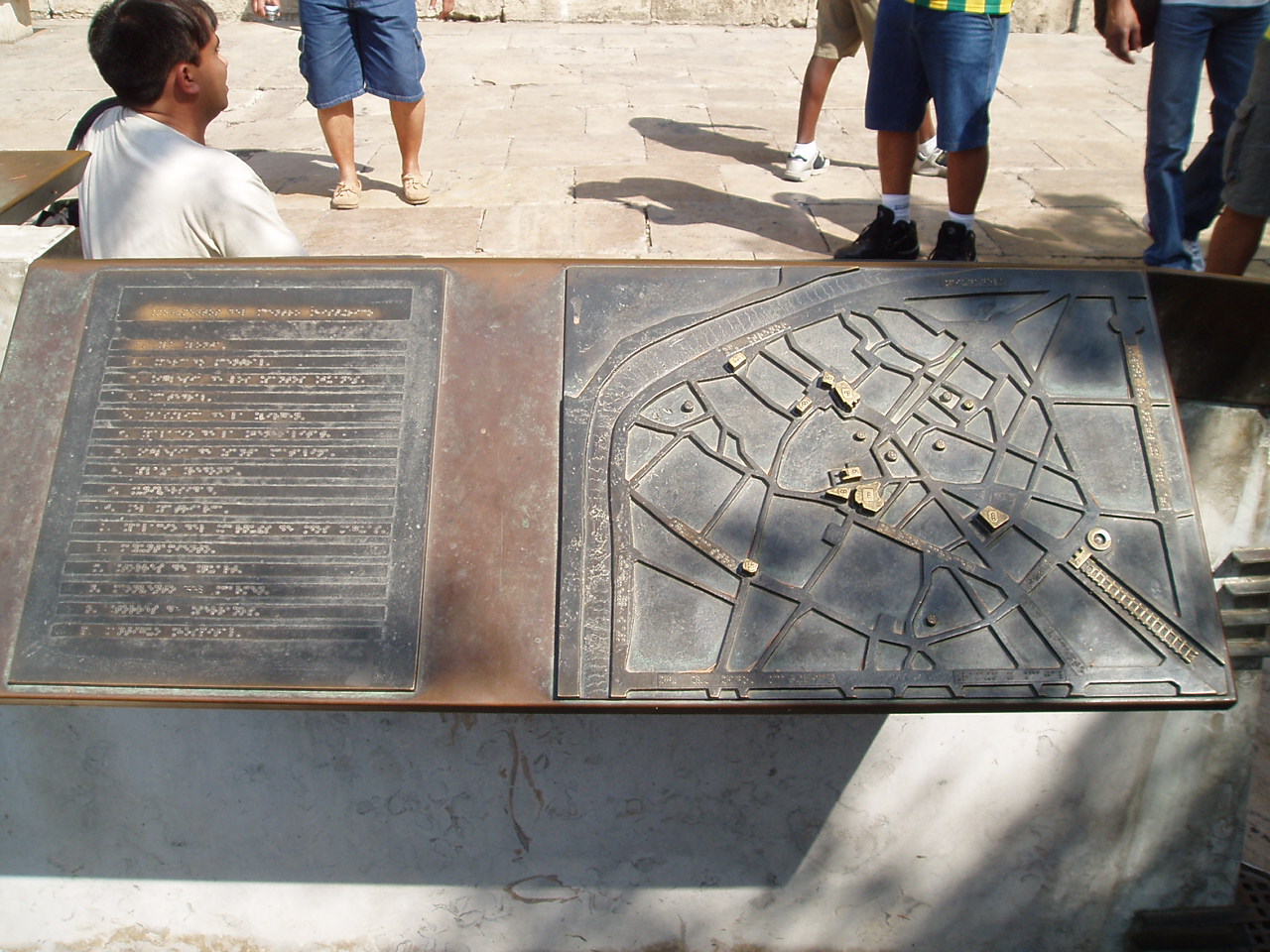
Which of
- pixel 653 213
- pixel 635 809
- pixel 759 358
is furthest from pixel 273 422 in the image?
pixel 653 213

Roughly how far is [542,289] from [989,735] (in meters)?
1.34

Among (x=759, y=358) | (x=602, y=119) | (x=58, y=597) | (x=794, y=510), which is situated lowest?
(x=602, y=119)

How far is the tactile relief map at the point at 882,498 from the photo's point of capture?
5.15 ft

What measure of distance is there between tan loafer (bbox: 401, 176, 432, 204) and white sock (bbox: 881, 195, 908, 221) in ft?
7.57

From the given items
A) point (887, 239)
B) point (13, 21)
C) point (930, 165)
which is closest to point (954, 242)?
point (887, 239)

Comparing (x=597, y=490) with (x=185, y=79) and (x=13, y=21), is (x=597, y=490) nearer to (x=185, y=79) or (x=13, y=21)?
(x=185, y=79)

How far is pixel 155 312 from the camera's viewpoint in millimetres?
1844

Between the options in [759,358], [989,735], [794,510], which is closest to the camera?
[794,510]

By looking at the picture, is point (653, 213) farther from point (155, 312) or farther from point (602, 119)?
point (155, 312)

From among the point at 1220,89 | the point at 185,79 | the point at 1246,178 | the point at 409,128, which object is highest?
the point at 185,79

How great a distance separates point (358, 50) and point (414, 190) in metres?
0.69

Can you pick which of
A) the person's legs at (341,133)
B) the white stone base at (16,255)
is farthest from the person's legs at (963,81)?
the white stone base at (16,255)

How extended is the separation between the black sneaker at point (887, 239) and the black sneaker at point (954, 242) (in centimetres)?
31

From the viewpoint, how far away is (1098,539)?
5.42 ft
